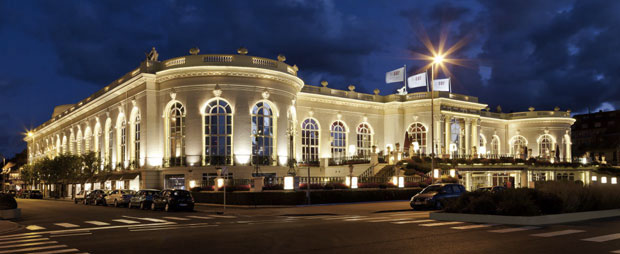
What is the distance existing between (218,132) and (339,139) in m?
19.8

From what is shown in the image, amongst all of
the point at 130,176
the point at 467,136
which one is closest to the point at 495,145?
the point at 467,136

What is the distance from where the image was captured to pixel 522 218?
68.3ft

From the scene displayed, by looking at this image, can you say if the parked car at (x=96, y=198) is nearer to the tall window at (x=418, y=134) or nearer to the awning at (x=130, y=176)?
the awning at (x=130, y=176)

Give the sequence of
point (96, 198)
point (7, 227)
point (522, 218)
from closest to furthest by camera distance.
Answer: point (522, 218) < point (7, 227) < point (96, 198)

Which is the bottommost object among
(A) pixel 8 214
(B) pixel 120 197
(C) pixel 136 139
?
(A) pixel 8 214

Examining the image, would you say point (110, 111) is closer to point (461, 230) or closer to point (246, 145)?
point (246, 145)

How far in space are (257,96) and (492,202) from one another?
31.8 metres

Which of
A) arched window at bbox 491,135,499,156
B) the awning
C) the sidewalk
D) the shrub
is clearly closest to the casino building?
the awning

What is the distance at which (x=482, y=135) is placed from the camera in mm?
78875

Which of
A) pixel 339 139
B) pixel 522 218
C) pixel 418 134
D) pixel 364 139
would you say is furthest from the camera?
pixel 364 139

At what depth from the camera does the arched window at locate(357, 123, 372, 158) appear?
6731 cm

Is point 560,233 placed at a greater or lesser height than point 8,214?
greater

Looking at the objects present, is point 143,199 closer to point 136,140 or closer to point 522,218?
point 136,140

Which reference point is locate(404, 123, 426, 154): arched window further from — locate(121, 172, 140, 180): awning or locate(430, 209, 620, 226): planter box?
locate(430, 209, 620, 226): planter box
